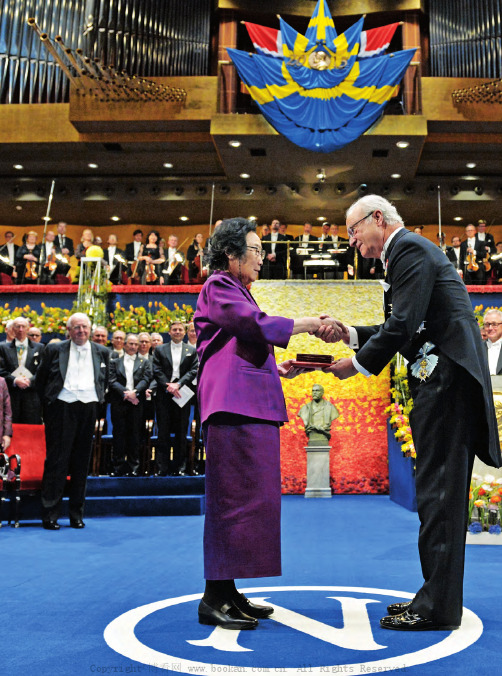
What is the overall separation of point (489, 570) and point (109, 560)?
2.04 meters

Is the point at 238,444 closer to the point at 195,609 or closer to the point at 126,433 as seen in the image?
the point at 195,609

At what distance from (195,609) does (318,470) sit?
644cm

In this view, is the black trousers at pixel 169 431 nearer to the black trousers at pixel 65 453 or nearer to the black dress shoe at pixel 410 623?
the black trousers at pixel 65 453

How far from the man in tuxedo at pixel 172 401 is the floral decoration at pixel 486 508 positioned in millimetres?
2991

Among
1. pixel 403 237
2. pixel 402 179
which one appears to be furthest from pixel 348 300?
pixel 403 237

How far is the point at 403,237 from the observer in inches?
97.1

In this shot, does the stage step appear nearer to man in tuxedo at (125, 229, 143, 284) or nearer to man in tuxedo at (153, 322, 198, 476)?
man in tuxedo at (153, 322, 198, 476)

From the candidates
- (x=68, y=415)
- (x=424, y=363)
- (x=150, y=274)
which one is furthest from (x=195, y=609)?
(x=150, y=274)

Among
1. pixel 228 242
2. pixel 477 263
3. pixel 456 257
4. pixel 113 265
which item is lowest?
pixel 228 242

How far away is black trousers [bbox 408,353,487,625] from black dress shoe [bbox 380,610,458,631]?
2 cm

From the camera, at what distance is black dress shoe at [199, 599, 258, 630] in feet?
7.49

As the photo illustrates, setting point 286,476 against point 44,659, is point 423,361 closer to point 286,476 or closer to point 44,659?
point 44,659

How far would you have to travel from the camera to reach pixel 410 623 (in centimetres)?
221

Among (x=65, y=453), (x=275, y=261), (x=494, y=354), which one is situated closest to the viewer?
(x=65, y=453)
